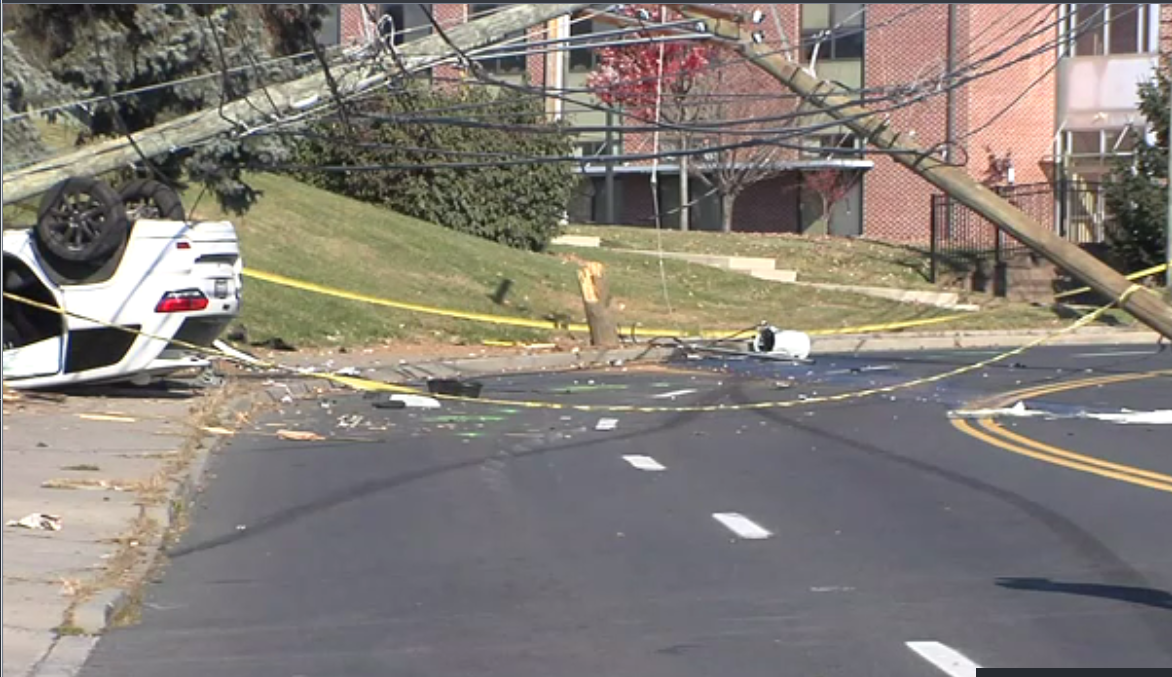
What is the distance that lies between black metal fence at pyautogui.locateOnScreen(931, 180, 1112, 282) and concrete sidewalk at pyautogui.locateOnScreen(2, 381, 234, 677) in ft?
78.7

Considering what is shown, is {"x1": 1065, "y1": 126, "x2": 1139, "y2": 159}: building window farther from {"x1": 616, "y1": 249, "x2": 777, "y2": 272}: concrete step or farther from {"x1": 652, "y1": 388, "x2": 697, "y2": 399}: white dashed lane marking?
{"x1": 652, "y1": 388, "x2": 697, "y2": 399}: white dashed lane marking

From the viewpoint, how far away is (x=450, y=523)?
11094mm

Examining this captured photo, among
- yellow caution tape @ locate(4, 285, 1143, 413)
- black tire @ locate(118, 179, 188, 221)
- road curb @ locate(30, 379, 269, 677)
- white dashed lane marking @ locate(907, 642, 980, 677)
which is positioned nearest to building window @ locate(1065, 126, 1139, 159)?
yellow caution tape @ locate(4, 285, 1143, 413)

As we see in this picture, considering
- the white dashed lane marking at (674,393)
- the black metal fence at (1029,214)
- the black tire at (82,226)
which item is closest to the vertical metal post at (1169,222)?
the black metal fence at (1029,214)

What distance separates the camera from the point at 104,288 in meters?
16.8

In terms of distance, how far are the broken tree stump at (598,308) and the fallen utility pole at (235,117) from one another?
1042 cm

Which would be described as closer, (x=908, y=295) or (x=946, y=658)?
(x=946, y=658)

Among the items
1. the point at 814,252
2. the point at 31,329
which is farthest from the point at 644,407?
the point at 814,252

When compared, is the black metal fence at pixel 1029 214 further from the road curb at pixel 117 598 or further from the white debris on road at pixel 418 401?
the road curb at pixel 117 598

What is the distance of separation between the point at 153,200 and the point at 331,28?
12506 millimetres

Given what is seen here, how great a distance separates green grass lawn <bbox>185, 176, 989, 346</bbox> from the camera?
26781 mm

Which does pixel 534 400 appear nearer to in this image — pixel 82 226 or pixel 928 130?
pixel 82 226

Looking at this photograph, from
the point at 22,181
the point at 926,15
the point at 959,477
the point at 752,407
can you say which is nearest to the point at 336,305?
the point at 752,407

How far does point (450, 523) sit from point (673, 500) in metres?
1.71
